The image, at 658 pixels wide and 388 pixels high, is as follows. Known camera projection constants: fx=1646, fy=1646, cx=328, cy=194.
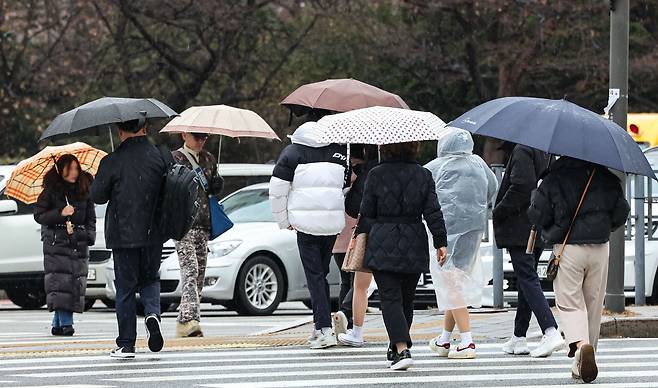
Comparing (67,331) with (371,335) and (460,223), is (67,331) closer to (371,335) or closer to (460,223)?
(371,335)

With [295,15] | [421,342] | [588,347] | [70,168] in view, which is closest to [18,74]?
[295,15]

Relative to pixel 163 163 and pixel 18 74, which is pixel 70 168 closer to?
pixel 163 163

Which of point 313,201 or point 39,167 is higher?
point 39,167

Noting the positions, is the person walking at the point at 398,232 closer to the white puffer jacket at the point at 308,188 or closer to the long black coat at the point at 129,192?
the white puffer jacket at the point at 308,188

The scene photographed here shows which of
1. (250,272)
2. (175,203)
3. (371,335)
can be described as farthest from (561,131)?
(250,272)

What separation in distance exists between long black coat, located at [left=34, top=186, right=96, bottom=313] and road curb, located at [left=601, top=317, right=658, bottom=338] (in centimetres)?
477

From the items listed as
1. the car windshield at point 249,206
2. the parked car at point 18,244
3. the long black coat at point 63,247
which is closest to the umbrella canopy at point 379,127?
the long black coat at point 63,247

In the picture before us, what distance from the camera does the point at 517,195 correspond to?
38.6 ft

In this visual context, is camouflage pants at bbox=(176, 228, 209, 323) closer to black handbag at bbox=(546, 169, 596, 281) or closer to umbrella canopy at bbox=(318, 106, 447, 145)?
umbrella canopy at bbox=(318, 106, 447, 145)

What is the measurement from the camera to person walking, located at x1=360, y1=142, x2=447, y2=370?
1089 centimetres

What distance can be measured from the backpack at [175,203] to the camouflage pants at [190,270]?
6.73ft

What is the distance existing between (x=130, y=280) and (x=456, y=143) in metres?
2.54

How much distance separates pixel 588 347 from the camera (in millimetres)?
10086

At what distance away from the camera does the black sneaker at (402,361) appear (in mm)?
10820
